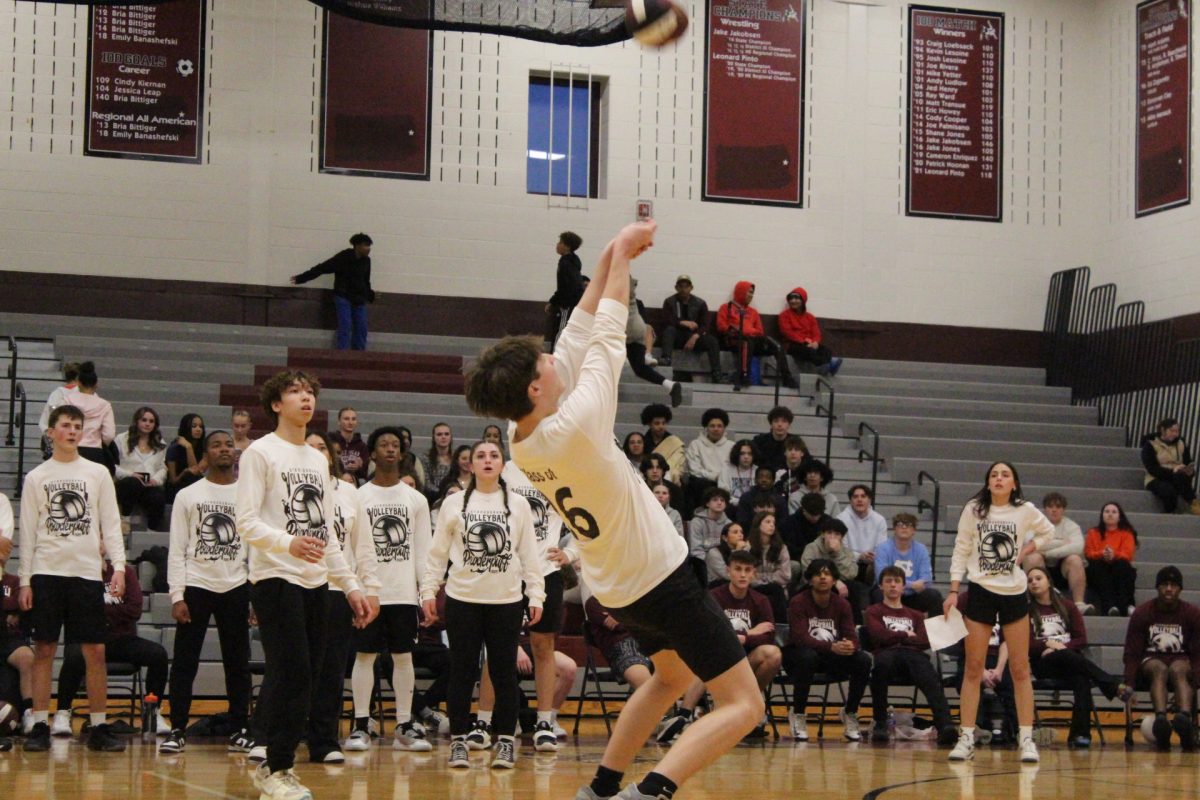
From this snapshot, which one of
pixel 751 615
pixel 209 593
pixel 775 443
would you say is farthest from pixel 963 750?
pixel 775 443

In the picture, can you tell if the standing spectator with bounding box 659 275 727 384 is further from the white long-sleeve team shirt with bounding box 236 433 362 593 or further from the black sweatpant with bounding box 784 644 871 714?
the white long-sleeve team shirt with bounding box 236 433 362 593

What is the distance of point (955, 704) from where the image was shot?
12.5 m

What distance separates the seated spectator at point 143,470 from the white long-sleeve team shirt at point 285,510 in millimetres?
6264

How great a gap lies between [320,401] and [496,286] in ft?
11.3

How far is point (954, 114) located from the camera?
19562mm

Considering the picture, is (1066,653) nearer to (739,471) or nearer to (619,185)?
(739,471)

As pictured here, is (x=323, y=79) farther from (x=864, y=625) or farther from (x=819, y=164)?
(x=864, y=625)

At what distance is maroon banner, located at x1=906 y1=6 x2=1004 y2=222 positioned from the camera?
63.6ft

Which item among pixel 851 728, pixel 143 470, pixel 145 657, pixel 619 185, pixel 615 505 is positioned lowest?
pixel 851 728

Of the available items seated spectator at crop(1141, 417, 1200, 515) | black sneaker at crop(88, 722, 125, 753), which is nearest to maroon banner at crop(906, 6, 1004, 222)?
seated spectator at crop(1141, 417, 1200, 515)

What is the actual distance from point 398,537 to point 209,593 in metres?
1.19

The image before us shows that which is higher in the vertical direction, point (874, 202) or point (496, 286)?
point (874, 202)

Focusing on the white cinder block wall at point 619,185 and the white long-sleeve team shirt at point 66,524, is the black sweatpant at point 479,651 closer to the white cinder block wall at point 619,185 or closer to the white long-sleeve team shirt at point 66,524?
the white long-sleeve team shirt at point 66,524

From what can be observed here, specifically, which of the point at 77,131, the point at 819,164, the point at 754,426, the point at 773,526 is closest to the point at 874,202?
the point at 819,164
